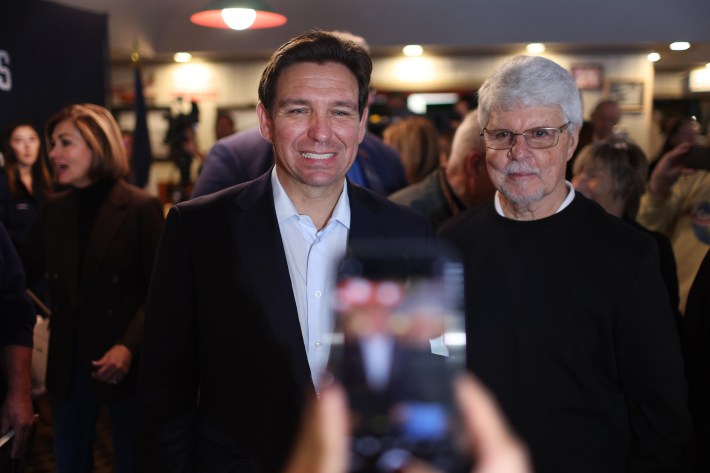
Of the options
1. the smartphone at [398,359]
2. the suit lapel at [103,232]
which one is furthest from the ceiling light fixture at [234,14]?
the smartphone at [398,359]

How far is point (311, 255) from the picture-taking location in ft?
4.77

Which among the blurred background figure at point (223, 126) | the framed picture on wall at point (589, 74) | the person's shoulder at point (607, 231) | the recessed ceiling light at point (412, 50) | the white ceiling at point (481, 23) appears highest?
the white ceiling at point (481, 23)

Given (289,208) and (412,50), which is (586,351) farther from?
(412,50)

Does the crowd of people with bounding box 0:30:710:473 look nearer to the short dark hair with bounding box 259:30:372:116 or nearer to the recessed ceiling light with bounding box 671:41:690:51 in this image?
the short dark hair with bounding box 259:30:372:116

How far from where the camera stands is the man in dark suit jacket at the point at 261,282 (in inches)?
54.1

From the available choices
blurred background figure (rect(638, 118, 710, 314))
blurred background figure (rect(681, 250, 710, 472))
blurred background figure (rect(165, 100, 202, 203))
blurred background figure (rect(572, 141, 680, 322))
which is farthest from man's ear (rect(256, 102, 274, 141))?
blurred background figure (rect(165, 100, 202, 203))

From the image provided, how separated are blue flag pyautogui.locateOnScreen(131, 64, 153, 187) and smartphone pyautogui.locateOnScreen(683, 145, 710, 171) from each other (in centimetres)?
379

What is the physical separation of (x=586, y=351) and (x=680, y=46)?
271 inches

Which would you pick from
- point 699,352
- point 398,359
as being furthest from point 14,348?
point 699,352

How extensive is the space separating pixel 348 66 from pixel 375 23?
629 cm

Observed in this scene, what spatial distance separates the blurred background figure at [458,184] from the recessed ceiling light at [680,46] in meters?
5.70

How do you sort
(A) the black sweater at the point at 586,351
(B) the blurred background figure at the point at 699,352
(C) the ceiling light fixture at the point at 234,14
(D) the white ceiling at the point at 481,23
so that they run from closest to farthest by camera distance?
(A) the black sweater at the point at 586,351 → (B) the blurred background figure at the point at 699,352 → (C) the ceiling light fixture at the point at 234,14 → (D) the white ceiling at the point at 481,23

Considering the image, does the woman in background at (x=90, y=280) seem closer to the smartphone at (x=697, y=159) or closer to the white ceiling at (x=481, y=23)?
the smartphone at (x=697, y=159)

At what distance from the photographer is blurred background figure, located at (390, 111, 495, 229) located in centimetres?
250
